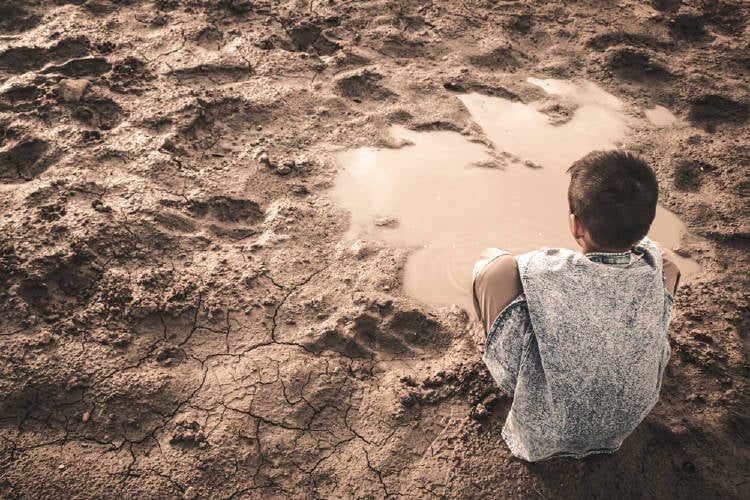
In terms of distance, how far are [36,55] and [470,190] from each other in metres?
2.87

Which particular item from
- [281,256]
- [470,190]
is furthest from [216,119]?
[470,190]

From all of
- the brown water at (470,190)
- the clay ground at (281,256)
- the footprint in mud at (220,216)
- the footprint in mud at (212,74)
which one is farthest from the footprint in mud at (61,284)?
the footprint in mud at (212,74)

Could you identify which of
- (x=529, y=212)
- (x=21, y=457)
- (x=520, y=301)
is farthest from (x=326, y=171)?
(x=21, y=457)

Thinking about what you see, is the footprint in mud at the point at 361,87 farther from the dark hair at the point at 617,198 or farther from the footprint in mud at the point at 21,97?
the dark hair at the point at 617,198

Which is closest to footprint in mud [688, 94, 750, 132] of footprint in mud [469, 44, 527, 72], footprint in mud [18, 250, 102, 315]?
footprint in mud [469, 44, 527, 72]

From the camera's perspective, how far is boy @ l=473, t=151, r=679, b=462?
5.08ft

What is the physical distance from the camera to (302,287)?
2.52m

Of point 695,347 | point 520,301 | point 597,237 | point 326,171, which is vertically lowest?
point 695,347

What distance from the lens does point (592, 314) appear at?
1.55 m

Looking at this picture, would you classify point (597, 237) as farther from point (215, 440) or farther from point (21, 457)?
point (21, 457)

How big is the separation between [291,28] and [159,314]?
2405mm

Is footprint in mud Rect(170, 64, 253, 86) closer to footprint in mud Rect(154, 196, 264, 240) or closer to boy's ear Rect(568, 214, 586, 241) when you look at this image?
footprint in mud Rect(154, 196, 264, 240)

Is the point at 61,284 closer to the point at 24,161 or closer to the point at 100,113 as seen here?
the point at 24,161

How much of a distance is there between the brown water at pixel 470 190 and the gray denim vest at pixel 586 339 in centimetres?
86
